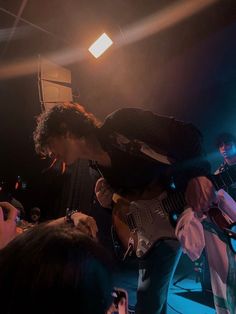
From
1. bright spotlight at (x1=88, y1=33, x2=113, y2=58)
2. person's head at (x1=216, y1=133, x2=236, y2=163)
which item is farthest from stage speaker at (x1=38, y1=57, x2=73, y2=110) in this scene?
person's head at (x1=216, y1=133, x2=236, y2=163)

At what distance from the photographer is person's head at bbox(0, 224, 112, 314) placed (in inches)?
17.2

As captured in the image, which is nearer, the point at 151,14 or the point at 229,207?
the point at 229,207

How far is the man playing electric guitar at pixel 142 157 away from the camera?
1.61 meters

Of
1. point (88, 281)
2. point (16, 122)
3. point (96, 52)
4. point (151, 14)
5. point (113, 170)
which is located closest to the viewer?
point (88, 281)

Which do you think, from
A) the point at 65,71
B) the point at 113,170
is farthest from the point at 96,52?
the point at 113,170

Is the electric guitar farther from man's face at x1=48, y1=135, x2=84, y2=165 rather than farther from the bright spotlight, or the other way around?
the bright spotlight

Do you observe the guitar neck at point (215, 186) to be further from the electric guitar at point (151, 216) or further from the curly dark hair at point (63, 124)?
the curly dark hair at point (63, 124)

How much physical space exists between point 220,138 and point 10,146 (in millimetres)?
6907

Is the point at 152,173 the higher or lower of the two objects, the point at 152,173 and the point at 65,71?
the lower

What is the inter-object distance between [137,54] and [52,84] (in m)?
1.16

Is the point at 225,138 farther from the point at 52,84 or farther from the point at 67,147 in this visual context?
the point at 52,84

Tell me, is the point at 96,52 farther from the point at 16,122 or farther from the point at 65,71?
the point at 16,122

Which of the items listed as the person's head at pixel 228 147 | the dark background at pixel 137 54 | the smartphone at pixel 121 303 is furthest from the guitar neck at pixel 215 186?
the dark background at pixel 137 54

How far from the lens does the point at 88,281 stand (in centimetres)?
46
